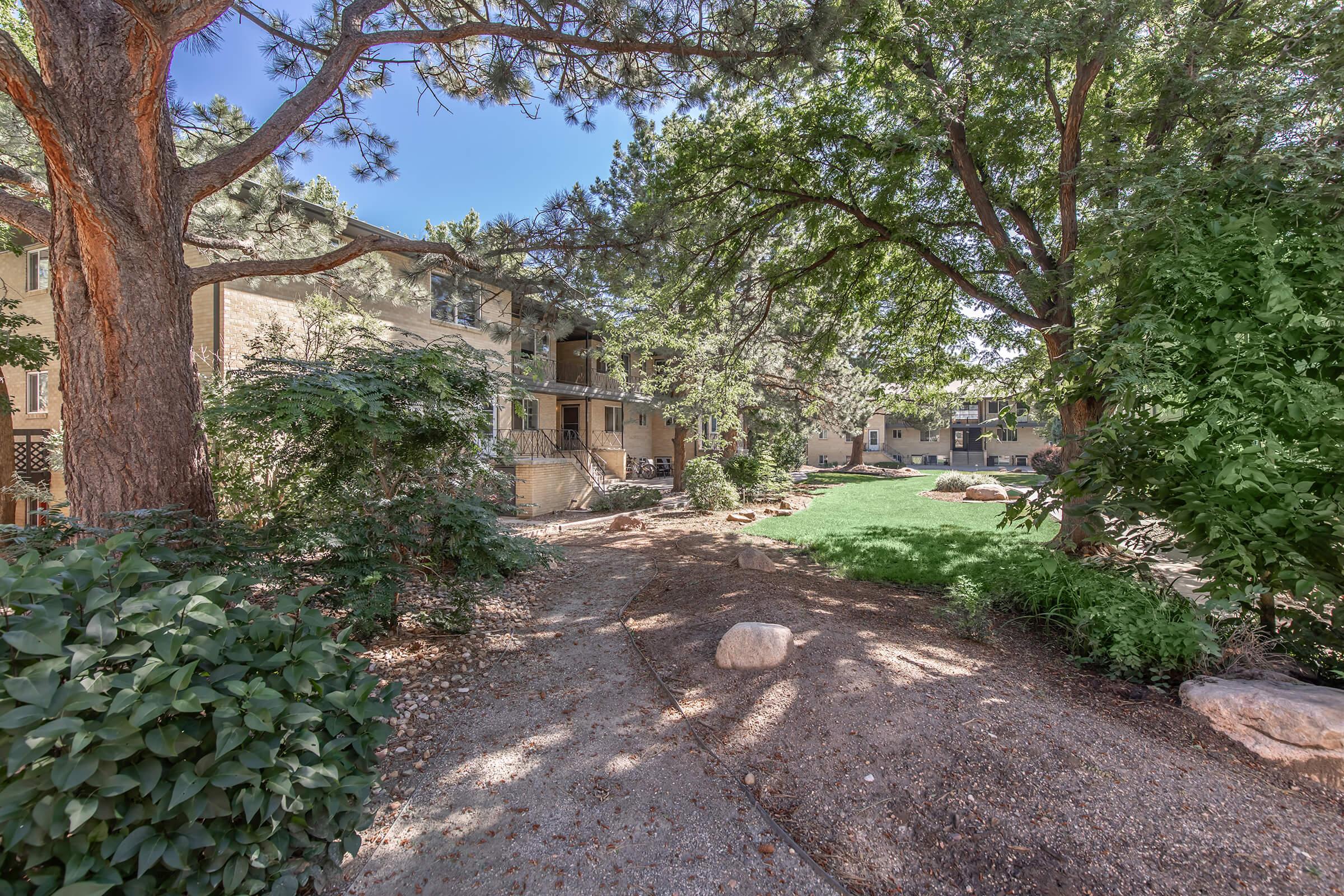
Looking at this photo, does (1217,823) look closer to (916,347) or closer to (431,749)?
(431,749)

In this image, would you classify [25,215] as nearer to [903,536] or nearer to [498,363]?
[498,363]

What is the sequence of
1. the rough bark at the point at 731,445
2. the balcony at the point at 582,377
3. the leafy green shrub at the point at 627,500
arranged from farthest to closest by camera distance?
1. the balcony at the point at 582,377
2. the rough bark at the point at 731,445
3. the leafy green shrub at the point at 627,500

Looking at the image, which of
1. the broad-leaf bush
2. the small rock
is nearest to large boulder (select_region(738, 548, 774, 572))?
the broad-leaf bush

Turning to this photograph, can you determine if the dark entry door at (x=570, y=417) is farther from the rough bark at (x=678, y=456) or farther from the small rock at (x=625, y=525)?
the small rock at (x=625, y=525)

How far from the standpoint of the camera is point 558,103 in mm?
5934

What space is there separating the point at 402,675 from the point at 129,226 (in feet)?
11.3

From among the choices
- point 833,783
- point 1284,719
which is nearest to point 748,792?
point 833,783

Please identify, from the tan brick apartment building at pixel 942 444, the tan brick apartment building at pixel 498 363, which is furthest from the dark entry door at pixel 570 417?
the tan brick apartment building at pixel 942 444

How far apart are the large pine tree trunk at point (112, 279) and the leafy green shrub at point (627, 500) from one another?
9.85 meters

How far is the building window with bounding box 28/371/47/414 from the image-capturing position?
11.8m

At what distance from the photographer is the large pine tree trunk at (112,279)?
10.6 feet

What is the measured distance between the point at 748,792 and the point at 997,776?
1.23m

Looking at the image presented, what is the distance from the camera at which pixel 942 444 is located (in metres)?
43.3

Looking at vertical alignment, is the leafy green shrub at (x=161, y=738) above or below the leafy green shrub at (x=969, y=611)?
above
